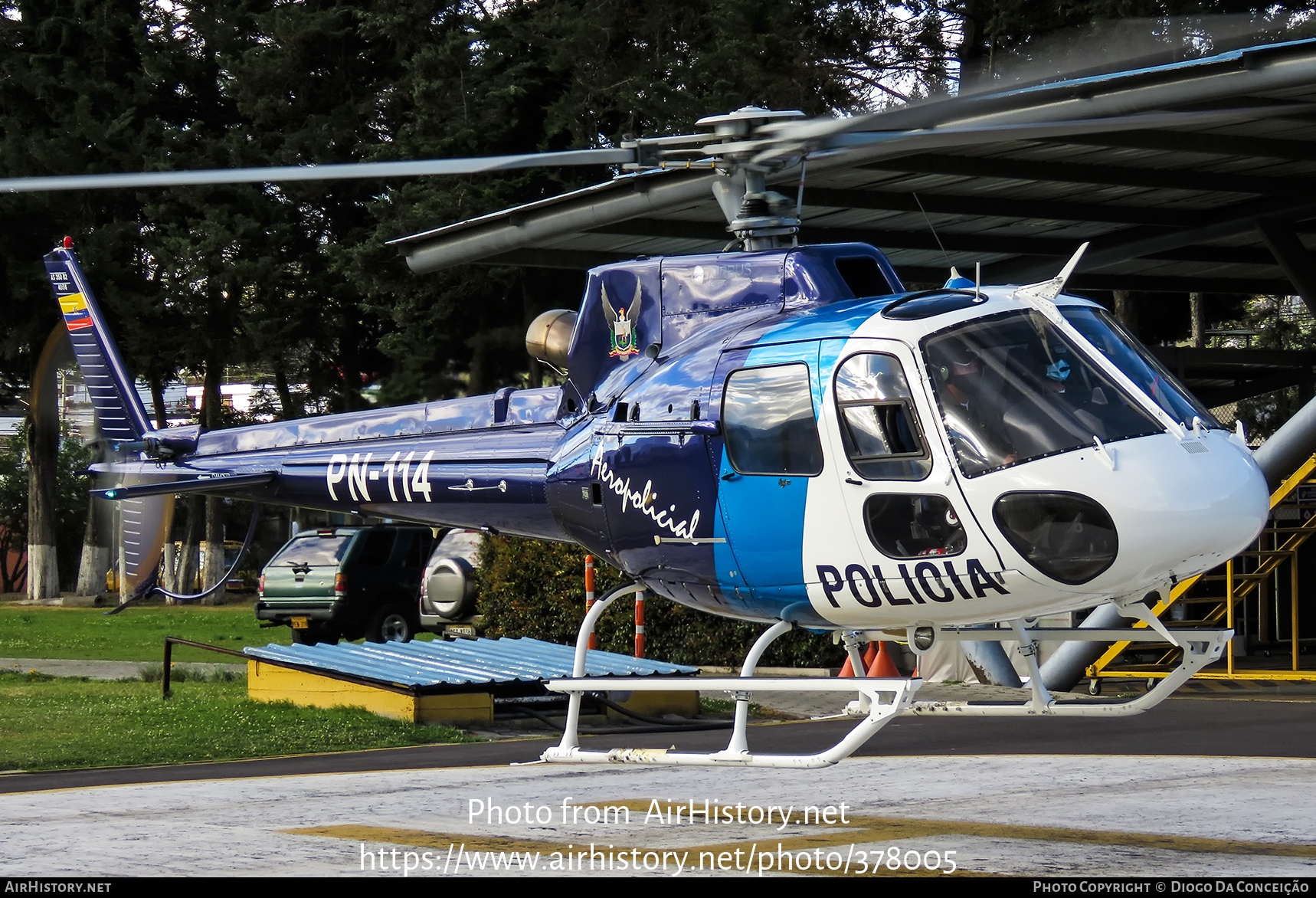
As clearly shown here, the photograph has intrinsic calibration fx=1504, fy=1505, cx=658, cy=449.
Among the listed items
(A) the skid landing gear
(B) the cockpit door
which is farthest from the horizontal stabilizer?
(B) the cockpit door

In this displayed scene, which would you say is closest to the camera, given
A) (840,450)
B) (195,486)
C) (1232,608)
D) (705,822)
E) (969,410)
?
(969,410)

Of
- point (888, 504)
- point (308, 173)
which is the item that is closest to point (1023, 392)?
point (888, 504)

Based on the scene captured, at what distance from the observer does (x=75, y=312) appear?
1370 centimetres

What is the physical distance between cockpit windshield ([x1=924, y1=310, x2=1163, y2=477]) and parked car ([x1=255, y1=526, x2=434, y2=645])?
19306mm

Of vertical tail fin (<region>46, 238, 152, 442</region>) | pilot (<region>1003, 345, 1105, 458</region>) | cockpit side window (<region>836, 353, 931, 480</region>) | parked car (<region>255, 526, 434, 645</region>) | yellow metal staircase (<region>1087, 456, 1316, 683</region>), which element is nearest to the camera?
pilot (<region>1003, 345, 1105, 458</region>)

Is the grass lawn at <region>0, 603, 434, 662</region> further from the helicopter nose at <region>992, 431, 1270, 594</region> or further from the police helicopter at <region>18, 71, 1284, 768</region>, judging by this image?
the helicopter nose at <region>992, 431, 1270, 594</region>

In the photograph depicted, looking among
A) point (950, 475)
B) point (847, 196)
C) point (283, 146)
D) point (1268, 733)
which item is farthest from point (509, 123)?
point (950, 475)

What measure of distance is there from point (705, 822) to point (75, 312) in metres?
8.17

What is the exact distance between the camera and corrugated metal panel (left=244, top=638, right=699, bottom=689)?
46.5 ft

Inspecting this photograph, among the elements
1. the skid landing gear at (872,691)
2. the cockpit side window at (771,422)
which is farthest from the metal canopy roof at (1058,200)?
the skid landing gear at (872,691)

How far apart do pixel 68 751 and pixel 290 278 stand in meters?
22.5

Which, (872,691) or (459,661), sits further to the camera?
(459,661)

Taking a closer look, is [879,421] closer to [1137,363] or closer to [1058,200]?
[1137,363]

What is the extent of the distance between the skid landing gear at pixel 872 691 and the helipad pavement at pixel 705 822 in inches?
17.3
